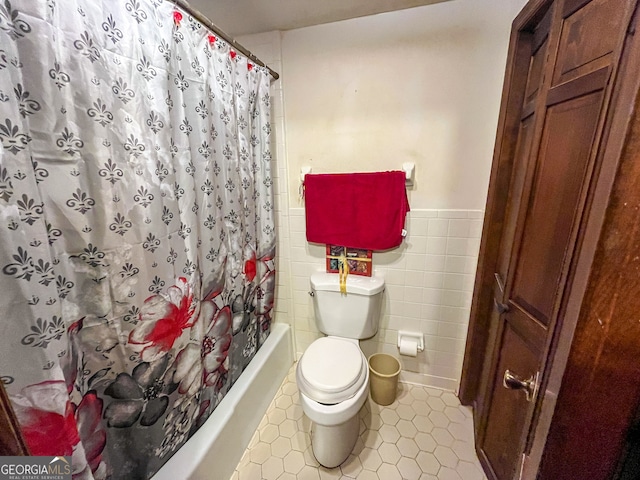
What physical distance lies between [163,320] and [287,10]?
1.47 metres

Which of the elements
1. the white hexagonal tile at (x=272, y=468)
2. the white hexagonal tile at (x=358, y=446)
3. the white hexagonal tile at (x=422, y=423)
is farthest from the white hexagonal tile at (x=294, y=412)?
the white hexagonal tile at (x=422, y=423)

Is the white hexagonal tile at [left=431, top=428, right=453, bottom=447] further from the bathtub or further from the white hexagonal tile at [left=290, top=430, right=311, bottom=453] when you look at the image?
the bathtub

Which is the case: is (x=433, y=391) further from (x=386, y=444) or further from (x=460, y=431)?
(x=386, y=444)

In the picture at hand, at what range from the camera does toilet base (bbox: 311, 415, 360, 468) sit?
124cm

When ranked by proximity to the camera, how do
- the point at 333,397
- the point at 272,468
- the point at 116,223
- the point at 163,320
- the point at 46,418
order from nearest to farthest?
the point at 46,418 < the point at 116,223 < the point at 163,320 < the point at 333,397 < the point at 272,468

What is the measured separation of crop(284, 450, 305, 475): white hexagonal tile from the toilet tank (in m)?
0.61

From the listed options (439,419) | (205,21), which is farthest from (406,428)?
(205,21)

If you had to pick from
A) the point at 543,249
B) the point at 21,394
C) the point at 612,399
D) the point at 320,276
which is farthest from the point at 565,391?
the point at 320,276

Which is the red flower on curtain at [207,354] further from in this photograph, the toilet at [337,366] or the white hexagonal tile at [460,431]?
the white hexagonal tile at [460,431]

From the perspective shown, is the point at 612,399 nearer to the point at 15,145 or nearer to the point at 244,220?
the point at 15,145

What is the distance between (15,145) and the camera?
Answer: 56 cm

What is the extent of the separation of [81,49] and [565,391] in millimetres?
1190

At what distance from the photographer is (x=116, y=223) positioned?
2.58 ft

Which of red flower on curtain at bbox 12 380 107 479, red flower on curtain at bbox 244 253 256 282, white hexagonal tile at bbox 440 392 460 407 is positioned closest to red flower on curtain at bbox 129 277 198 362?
red flower on curtain at bbox 12 380 107 479
